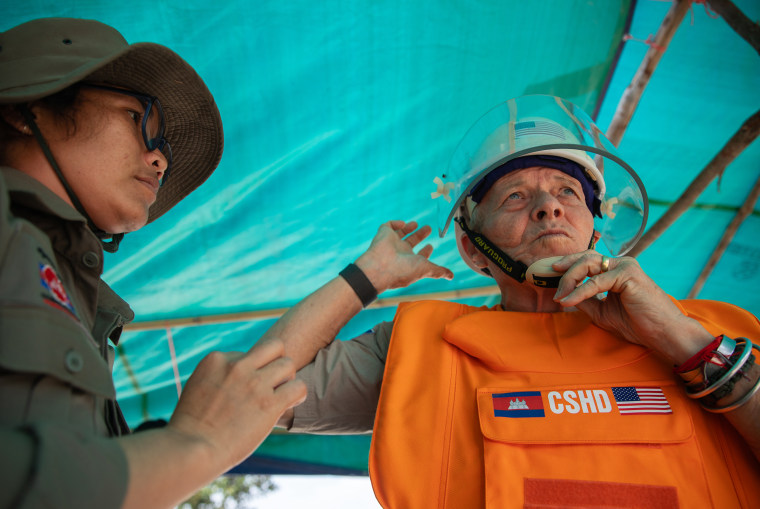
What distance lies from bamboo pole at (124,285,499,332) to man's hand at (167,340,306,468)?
190cm

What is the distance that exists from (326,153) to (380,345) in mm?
1009

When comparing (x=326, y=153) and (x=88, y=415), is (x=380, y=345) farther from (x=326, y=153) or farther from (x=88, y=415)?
(x=88, y=415)

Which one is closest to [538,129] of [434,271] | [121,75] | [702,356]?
[434,271]

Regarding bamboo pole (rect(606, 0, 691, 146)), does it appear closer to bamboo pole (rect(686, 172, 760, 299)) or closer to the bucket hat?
bamboo pole (rect(686, 172, 760, 299))

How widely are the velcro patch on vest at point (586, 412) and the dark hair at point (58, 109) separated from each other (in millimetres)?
1413

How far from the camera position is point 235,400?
1.03 metres

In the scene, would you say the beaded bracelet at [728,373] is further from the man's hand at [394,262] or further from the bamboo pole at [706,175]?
the bamboo pole at [706,175]

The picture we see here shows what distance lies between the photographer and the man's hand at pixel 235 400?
96cm

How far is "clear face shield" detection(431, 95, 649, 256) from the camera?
85.4 inches

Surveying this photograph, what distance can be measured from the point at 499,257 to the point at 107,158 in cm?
142

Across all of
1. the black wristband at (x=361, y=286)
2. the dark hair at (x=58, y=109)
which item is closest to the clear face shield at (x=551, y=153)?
the black wristband at (x=361, y=286)

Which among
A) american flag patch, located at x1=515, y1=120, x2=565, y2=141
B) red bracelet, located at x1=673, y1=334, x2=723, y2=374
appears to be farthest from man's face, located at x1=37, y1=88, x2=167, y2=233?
red bracelet, located at x1=673, y1=334, x2=723, y2=374

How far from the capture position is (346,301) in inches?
76.2

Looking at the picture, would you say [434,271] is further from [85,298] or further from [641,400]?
[85,298]
